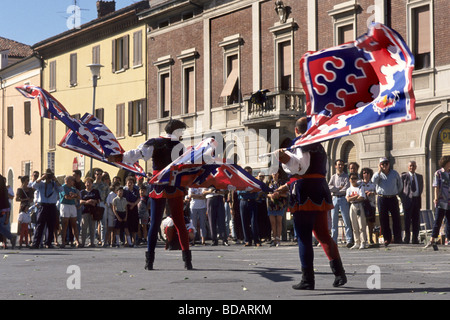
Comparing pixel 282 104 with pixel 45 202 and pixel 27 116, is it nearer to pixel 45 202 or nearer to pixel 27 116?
pixel 45 202

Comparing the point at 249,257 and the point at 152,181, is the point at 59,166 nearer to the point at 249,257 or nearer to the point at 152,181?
the point at 249,257

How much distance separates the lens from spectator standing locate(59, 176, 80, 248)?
23.7 metres

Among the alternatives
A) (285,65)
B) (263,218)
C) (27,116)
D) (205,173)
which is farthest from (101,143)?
(27,116)

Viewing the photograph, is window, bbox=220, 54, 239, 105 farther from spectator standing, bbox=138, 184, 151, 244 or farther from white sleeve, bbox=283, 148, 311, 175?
white sleeve, bbox=283, 148, 311, 175

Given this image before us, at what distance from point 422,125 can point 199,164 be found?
1760cm

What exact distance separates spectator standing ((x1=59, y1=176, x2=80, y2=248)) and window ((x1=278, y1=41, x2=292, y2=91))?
1424 centimetres

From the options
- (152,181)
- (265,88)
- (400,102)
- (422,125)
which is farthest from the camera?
(265,88)

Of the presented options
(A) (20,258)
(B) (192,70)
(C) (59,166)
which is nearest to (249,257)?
(A) (20,258)

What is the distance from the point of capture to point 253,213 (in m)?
22.5

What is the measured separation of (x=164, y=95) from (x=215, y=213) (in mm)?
21835

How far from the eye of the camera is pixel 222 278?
38.9ft

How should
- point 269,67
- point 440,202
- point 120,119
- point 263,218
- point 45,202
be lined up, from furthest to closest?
point 120,119, point 269,67, point 263,218, point 45,202, point 440,202

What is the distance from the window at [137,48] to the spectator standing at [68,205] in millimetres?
23365

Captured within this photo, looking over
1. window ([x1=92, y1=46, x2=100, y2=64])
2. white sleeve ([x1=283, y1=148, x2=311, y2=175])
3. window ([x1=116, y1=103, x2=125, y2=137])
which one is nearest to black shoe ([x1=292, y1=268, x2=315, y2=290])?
white sleeve ([x1=283, y1=148, x2=311, y2=175])
